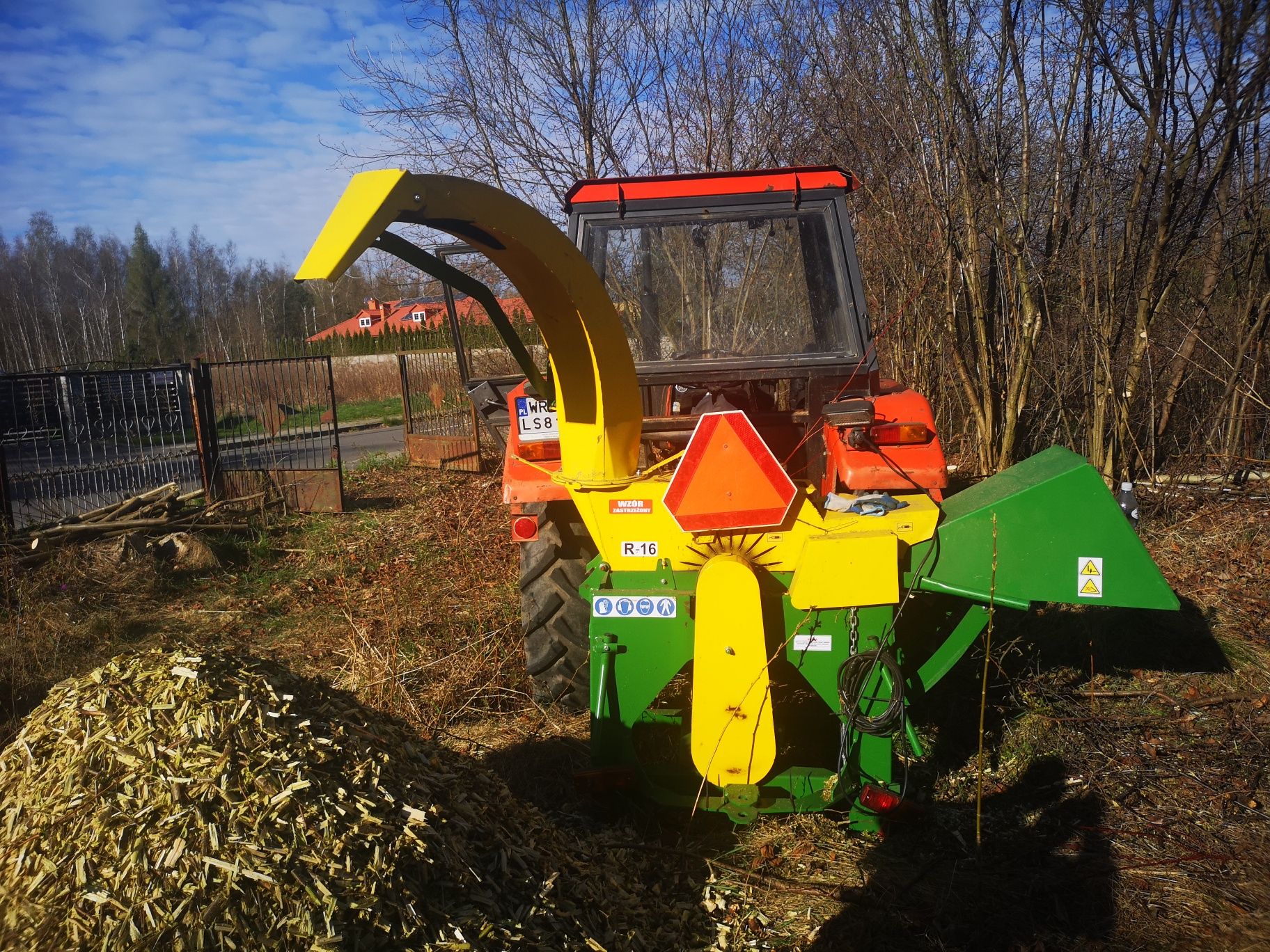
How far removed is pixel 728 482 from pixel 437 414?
33.7 ft

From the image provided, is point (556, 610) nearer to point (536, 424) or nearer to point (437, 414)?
point (536, 424)

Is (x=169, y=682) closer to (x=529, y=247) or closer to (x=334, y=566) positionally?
(x=529, y=247)

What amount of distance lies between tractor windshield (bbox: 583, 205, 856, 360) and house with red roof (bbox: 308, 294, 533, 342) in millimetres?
550

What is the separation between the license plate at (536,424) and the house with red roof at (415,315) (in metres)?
0.40

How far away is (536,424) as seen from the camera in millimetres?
3922

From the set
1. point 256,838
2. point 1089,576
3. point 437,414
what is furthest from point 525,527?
point 437,414

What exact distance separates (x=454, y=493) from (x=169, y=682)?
7864 millimetres

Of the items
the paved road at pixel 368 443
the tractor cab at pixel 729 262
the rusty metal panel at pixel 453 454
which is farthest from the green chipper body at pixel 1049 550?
the paved road at pixel 368 443

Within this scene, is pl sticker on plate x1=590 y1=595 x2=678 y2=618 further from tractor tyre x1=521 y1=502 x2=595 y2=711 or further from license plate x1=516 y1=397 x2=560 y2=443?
license plate x1=516 y1=397 x2=560 y2=443

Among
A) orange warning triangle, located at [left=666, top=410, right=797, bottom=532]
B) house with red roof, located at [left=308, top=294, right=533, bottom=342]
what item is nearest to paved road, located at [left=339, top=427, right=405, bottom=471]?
house with red roof, located at [left=308, top=294, right=533, bottom=342]

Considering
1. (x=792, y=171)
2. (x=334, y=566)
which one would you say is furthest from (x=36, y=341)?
(x=792, y=171)

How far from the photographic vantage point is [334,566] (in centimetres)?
757

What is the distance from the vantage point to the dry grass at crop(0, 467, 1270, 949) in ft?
8.87

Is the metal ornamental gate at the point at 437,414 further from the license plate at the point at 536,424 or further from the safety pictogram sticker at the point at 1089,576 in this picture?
the safety pictogram sticker at the point at 1089,576
